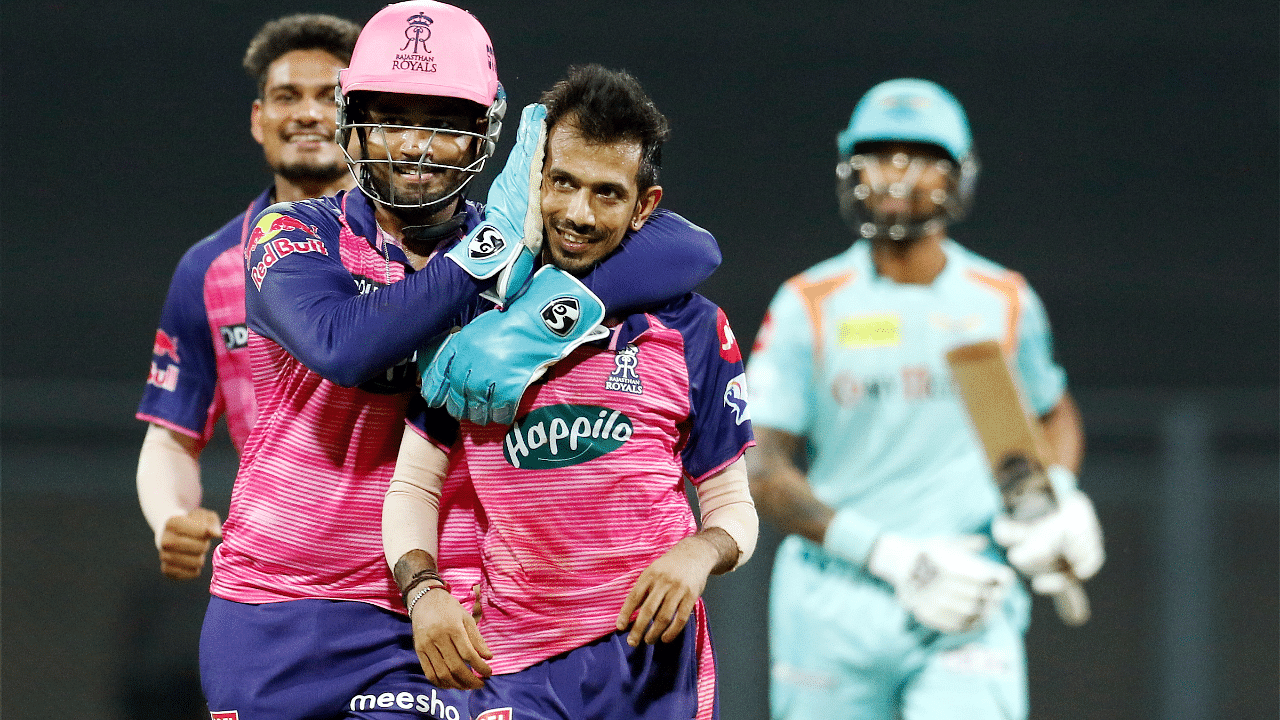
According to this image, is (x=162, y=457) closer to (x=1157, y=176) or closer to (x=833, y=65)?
(x=833, y=65)

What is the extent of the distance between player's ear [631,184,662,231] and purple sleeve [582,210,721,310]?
0.04 feet

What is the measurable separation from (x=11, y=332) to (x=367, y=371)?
19.3 feet

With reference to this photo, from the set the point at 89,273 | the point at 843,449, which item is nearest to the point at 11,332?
the point at 89,273

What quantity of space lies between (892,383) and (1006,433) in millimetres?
295

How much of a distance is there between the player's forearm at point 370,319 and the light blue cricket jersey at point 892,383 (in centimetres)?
165

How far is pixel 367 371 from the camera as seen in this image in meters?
1.70

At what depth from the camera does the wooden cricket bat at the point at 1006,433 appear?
316cm

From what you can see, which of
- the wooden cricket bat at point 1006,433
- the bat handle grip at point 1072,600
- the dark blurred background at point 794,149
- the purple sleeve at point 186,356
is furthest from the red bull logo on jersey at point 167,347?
the dark blurred background at point 794,149

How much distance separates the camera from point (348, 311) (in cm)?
171

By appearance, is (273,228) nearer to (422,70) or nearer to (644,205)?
(422,70)

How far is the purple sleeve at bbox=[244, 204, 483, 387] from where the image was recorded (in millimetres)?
1684

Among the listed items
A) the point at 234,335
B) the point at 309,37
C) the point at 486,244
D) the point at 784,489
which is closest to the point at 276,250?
the point at 486,244

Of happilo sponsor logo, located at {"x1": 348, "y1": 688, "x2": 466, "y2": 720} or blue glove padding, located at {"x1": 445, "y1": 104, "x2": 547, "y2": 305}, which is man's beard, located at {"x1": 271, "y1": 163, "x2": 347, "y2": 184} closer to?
blue glove padding, located at {"x1": 445, "y1": 104, "x2": 547, "y2": 305}

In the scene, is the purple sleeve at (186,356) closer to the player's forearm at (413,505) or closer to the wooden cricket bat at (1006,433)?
the player's forearm at (413,505)
